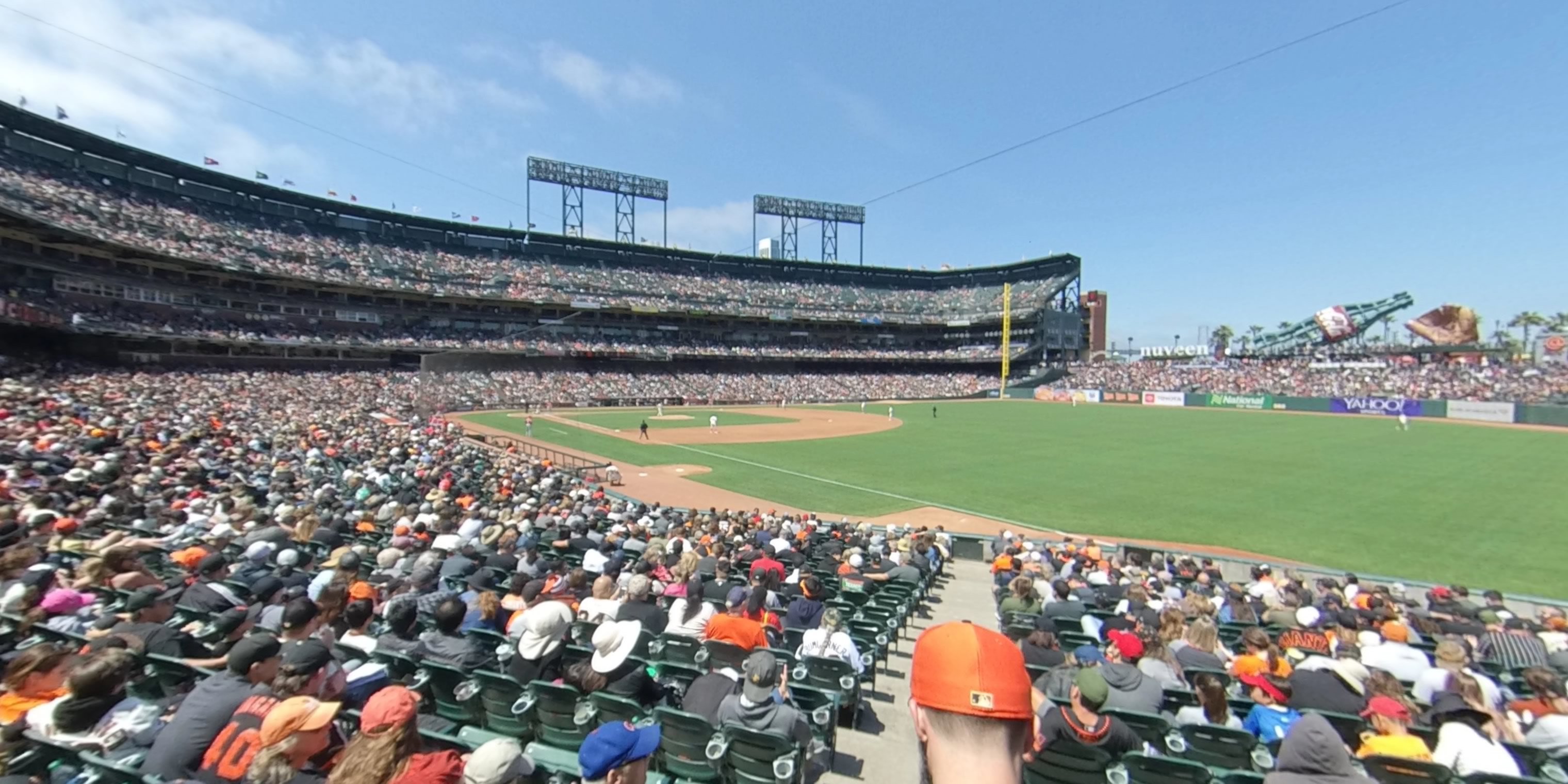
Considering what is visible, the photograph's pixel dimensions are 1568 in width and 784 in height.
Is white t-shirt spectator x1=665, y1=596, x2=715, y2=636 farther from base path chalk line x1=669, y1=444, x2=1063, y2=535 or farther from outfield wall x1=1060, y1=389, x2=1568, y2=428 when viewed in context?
outfield wall x1=1060, y1=389, x2=1568, y2=428

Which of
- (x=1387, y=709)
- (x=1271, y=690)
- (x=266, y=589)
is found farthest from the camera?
(x=266, y=589)

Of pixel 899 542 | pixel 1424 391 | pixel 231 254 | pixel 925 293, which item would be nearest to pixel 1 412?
pixel 899 542

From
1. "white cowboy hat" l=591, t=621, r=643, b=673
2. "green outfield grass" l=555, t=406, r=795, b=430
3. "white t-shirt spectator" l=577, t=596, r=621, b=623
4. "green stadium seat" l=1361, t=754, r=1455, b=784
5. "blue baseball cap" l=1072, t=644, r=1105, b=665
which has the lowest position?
"green outfield grass" l=555, t=406, r=795, b=430

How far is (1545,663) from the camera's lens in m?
7.56

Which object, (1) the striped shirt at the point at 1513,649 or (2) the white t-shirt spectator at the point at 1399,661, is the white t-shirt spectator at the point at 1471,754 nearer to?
(2) the white t-shirt spectator at the point at 1399,661

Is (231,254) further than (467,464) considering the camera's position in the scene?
Yes

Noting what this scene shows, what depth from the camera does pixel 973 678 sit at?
152 centimetres

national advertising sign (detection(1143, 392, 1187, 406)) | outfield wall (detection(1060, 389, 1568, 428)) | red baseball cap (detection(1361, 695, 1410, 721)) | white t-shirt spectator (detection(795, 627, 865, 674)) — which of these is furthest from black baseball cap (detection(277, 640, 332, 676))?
national advertising sign (detection(1143, 392, 1187, 406))

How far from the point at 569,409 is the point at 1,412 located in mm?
41502

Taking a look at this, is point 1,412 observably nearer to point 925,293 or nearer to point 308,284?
point 308,284

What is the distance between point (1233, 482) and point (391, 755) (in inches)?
1216

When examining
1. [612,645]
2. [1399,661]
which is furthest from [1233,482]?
[612,645]

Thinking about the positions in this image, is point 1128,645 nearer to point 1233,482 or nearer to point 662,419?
point 1233,482

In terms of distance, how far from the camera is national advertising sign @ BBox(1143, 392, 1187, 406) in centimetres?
6956
